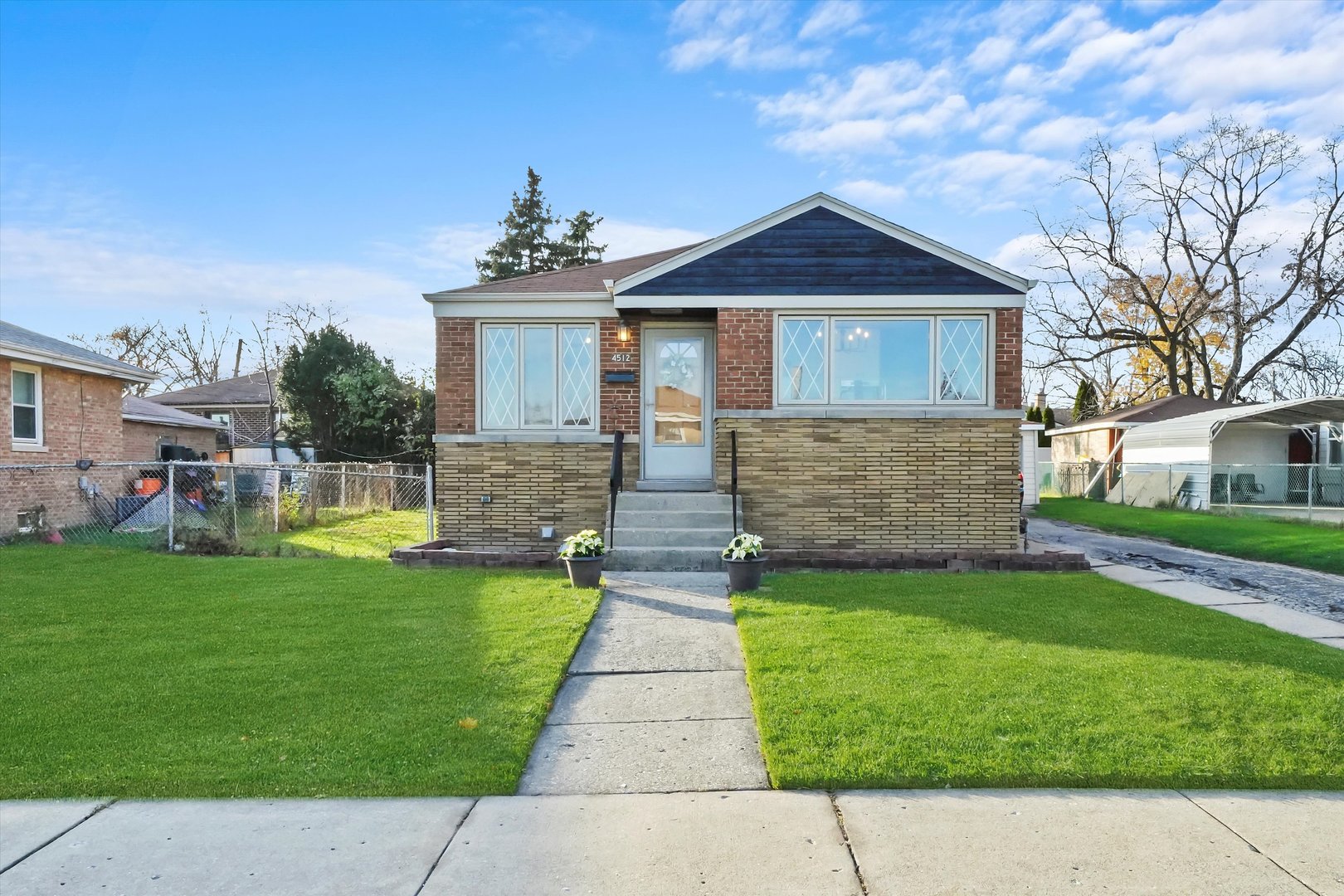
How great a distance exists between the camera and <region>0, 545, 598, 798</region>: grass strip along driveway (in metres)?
3.79

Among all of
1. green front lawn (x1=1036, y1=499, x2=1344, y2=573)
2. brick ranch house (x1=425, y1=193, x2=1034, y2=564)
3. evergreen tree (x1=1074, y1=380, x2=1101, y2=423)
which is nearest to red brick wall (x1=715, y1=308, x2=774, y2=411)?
brick ranch house (x1=425, y1=193, x2=1034, y2=564)

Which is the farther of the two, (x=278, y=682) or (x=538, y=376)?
(x=538, y=376)

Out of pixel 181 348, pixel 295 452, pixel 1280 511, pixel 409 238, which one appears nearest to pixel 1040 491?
pixel 1280 511

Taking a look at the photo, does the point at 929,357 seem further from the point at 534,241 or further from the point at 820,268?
the point at 534,241

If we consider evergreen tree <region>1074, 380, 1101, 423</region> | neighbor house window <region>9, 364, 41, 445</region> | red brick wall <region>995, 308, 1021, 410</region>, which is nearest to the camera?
red brick wall <region>995, 308, 1021, 410</region>

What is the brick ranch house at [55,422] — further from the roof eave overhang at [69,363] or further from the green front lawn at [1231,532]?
the green front lawn at [1231,532]

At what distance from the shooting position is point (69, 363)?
47.8ft

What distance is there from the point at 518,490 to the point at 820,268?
5.00m

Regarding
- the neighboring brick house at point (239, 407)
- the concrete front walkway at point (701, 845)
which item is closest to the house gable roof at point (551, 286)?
the concrete front walkway at point (701, 845)

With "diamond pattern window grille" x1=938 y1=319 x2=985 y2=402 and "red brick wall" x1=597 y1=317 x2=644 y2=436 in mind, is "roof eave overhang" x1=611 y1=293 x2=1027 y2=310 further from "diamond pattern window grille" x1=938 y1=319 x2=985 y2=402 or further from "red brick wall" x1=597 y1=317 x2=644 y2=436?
"red brick wall" x1=597 y1=317 x2=644 y2=436

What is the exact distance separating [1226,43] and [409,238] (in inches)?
692

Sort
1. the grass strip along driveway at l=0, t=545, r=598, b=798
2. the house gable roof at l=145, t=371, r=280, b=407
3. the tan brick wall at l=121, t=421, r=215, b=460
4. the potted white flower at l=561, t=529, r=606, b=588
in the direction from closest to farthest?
the grass strip along driveway at l=0, t=545, r=598, b=798 < the potted white flower at l=561, t=529, r=606, b=588 < the tan brick wall at l=121, t=421, r=215, b=460 < the house gable roof at l=145, t=371, r=280, b=407

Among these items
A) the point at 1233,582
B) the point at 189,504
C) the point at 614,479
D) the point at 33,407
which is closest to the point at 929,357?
the point at 614,479

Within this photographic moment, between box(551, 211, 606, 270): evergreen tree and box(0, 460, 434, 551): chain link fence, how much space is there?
22.0 m
